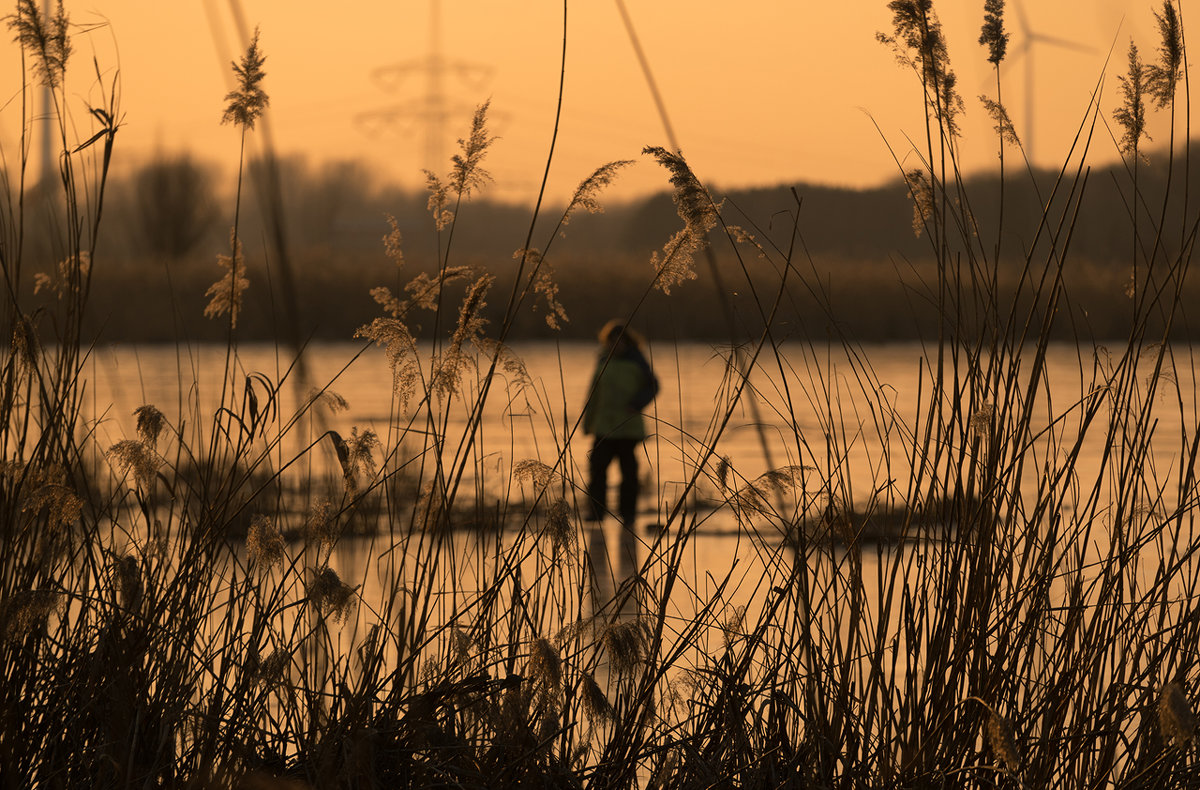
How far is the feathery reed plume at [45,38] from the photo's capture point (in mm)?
1828

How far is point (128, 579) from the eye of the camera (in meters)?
1.93

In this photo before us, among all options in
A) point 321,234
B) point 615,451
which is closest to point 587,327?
point 321,234

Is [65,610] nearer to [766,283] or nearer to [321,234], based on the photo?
[766,283]

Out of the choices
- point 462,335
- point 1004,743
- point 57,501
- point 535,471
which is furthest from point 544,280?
point 1004,743

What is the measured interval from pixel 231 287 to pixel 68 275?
0.27 meters

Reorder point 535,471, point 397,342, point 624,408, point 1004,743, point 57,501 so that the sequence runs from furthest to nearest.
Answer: point 624,408 → point 535,471 → point 397,342 → point 57,501 → point 1004,743

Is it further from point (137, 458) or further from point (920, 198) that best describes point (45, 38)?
point (920, 198)

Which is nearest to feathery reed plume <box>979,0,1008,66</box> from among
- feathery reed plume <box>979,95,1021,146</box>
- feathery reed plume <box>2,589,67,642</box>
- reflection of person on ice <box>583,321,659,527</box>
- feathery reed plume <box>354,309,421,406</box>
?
feathery reed plume <box>979,95,1021,146</box>

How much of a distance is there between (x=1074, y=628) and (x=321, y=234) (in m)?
33.9

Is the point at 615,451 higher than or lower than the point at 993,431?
lower

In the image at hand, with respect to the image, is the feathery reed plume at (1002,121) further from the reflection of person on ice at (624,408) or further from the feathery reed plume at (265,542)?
the reflection of person on ice at (624,408)

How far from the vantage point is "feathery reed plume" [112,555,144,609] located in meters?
1.90

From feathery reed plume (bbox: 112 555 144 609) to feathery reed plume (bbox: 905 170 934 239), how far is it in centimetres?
121

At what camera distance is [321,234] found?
3469 centimetres
